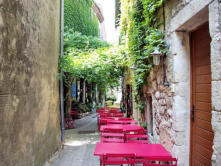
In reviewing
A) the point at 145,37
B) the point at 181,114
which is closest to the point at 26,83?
the point at 181,114

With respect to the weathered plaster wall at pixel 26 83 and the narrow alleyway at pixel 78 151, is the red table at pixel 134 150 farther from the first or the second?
A: the narrow alleyway at pixel 78 151

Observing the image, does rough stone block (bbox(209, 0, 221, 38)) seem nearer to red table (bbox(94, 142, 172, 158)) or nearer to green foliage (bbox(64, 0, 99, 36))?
red table (bbox(94, 142, 172, 158))

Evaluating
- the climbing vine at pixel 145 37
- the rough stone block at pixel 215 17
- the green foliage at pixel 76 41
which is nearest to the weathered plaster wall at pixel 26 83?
the climbing vine at pixel 145 37

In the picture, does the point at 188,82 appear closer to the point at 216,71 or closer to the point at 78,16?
the point at 216,71

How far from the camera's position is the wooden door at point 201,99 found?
2713mm

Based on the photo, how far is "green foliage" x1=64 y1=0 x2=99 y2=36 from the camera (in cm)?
1138

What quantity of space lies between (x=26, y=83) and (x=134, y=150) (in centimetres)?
218

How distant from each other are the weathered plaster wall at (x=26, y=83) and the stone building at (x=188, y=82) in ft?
7.84

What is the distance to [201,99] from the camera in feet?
9.49

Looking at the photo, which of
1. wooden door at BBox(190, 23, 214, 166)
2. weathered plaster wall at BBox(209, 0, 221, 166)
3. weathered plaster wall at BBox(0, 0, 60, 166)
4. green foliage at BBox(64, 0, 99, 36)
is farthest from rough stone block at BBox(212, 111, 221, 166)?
green foliage at BBox(64, 0, 99, 36)

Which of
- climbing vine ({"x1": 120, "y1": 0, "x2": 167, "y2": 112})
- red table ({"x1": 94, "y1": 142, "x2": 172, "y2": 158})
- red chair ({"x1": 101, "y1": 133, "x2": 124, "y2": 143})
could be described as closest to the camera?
red table ({"x1": 94, "y1": 142, "x2": 172, "y2": 158})

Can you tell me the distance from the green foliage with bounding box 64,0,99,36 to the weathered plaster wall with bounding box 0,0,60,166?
5829 millimetres

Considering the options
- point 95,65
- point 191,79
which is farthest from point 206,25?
point 95,65

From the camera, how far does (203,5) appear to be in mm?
2381
